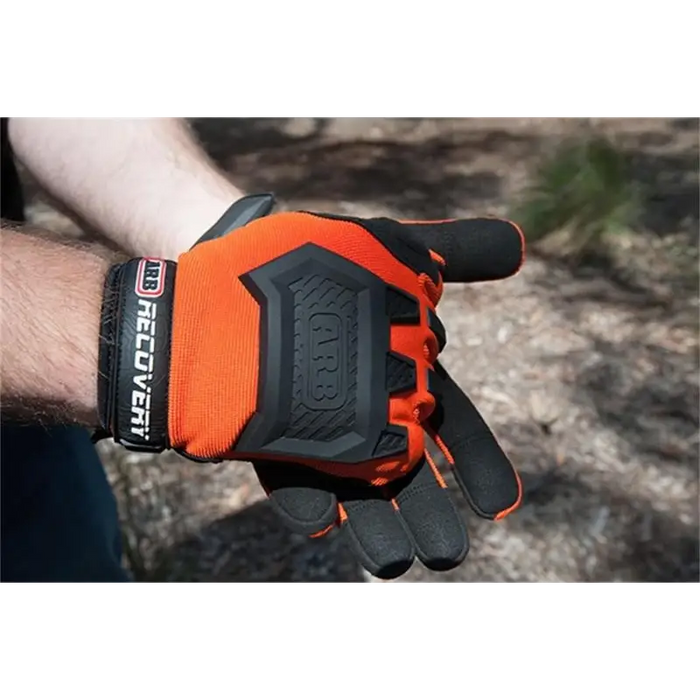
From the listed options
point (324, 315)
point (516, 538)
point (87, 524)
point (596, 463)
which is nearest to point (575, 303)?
point (596, 463)

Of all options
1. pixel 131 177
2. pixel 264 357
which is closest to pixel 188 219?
pixel 131 177

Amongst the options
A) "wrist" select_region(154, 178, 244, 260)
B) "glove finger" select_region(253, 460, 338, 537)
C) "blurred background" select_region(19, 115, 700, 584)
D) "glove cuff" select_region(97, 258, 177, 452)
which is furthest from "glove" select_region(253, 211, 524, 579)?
"blurred background" select_region(19, 115, 700, 584)

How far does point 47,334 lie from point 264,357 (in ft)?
0.86

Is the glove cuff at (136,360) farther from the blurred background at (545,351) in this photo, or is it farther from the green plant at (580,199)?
the green plant at (580,199)

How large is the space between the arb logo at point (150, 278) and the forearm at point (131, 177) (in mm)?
280

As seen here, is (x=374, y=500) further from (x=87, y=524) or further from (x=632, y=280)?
(x=632, y=280)

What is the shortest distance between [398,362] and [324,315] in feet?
0.36

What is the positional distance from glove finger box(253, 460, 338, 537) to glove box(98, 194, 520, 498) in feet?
0.16

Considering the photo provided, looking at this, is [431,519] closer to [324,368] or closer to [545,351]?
[324,368]

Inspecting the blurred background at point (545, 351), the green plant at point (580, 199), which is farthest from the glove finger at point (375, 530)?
the green plant at point (580, 199)

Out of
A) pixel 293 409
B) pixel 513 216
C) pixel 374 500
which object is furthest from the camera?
pixel 513 216

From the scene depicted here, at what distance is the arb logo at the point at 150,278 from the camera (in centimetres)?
105

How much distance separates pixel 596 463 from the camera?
248 centimetres

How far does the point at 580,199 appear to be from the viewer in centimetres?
305
